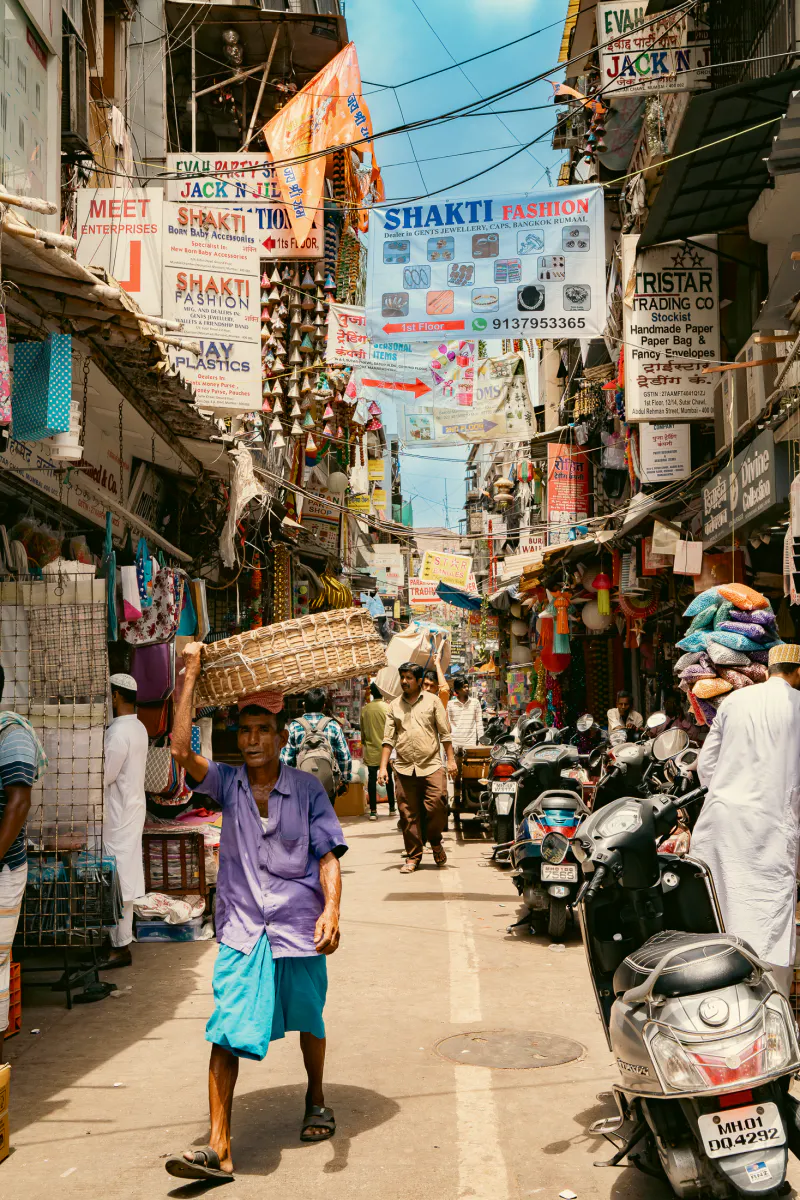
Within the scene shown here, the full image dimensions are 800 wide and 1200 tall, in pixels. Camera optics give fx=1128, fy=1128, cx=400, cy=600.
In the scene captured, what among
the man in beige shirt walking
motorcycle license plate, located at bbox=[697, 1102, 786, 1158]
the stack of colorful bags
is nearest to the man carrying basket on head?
motorcycle license plate, located at bbox=[697, 1102, 786, 1158]

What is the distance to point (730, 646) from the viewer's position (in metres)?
6.22

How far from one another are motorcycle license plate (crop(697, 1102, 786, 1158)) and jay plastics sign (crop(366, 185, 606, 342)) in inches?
334

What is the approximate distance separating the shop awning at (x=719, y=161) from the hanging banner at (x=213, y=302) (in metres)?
4.26

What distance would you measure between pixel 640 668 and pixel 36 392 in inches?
608

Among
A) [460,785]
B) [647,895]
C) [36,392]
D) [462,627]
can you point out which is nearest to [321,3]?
[460,785]

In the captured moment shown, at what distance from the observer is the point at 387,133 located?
959cm

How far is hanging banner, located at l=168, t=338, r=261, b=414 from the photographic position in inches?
435

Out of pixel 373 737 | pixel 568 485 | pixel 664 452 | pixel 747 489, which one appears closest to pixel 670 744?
pixel 747 489

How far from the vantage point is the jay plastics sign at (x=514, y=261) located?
10.8 m

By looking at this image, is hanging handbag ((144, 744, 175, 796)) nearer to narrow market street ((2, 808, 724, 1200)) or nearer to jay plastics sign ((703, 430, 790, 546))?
narrow market street ((2, 808, 724, 1200))

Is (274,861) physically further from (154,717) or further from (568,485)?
(568,485)

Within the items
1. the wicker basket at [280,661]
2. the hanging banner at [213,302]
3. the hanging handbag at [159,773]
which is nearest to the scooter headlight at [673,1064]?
the wicker basket at [280,661]

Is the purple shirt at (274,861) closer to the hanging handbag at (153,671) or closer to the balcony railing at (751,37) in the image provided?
the hanging handbag at (153,671)

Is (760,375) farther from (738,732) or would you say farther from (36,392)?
→ (36,392)
